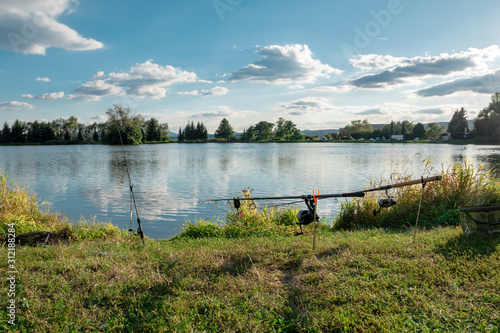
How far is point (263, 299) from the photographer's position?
4207 millimetres

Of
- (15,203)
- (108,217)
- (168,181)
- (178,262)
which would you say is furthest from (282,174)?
(178,262)

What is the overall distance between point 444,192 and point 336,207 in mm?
4443

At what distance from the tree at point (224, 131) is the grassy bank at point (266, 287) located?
131025mm

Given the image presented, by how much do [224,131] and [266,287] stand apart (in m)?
133

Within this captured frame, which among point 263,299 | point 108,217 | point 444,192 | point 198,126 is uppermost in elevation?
point 198,126

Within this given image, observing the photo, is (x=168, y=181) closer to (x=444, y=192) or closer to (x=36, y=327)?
(x=444, y=192)

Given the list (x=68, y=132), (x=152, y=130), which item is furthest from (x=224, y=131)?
(x=68, y=132)

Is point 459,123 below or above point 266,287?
above

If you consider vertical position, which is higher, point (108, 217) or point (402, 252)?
point (402, 252)

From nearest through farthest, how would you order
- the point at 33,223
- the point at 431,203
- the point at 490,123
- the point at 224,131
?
the point at 33,223 < the point at 431,203 < the point at 490,123 < the point at 224,131

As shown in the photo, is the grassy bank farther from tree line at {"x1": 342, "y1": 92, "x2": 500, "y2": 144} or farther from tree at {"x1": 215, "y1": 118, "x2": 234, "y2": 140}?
tree at {"x1": 215, "y1": 118, "x2": 234, "y2": 140}

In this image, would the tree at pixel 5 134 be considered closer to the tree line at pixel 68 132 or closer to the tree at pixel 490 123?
the tree line at pixel 68 132

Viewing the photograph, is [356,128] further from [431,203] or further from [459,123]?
[431,203]

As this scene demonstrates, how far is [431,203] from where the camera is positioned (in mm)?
9727
